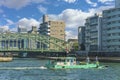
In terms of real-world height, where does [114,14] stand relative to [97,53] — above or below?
above

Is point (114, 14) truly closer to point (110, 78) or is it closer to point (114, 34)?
point (114, 34)

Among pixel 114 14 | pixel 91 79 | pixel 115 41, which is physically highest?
pixel 114 14

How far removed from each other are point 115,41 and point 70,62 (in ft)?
286

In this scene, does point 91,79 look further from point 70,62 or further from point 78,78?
point 70,62

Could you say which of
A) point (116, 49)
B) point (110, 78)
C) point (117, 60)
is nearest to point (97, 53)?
point (116, 49)

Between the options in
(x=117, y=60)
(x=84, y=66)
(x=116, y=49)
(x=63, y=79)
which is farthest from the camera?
(x=116, y=49)

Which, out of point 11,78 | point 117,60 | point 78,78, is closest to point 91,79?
point 78,78

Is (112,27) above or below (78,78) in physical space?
above

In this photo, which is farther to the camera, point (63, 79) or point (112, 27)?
point (112, 27)

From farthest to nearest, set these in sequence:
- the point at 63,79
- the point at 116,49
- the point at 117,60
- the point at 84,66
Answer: the point at 116,49 < the point at 117,60 < the point at 84,66 < the point at 63,79

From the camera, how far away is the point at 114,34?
197875 millimetres

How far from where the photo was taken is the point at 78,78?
79000 millimetres

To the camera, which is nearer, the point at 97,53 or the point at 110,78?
the point at 110,78

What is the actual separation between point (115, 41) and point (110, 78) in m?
119
